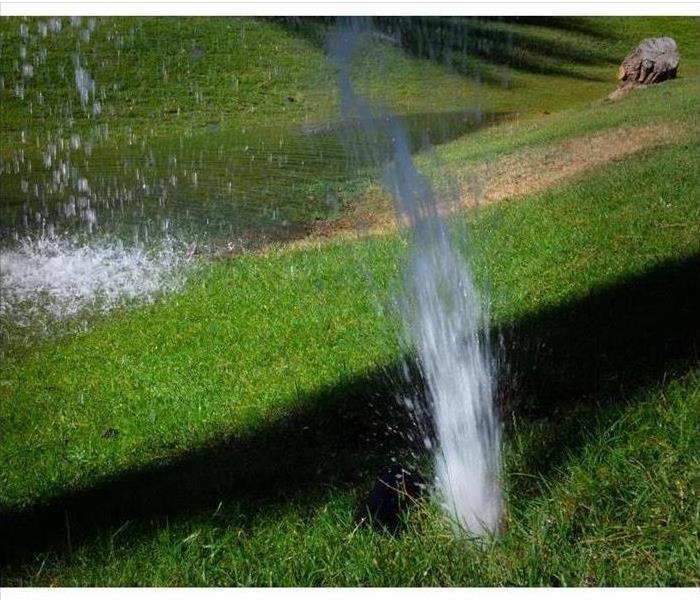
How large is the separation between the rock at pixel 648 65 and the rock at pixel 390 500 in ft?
42.0

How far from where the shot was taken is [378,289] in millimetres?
7375

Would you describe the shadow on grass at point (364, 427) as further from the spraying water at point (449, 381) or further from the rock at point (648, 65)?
the rock at point (648, 65)

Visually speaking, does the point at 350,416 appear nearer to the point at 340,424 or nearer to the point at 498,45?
the point at 340,424

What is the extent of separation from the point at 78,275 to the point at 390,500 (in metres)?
7.14

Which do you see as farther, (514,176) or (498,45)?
(498,45)

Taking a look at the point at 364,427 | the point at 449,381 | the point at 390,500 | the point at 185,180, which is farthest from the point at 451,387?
the point at 185,180

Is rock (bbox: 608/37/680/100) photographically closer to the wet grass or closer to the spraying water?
the wet grass

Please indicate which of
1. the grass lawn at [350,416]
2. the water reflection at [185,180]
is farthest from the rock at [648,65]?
the grass lawn at [350,416]

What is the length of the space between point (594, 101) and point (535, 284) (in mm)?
9564

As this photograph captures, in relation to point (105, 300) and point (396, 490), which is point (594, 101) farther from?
point (396, 490)

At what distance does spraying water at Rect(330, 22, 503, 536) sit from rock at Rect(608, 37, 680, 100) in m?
11.4

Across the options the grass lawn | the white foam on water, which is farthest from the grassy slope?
the grass lawn

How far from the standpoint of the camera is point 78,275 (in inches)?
379

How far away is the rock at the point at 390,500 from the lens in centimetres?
324
